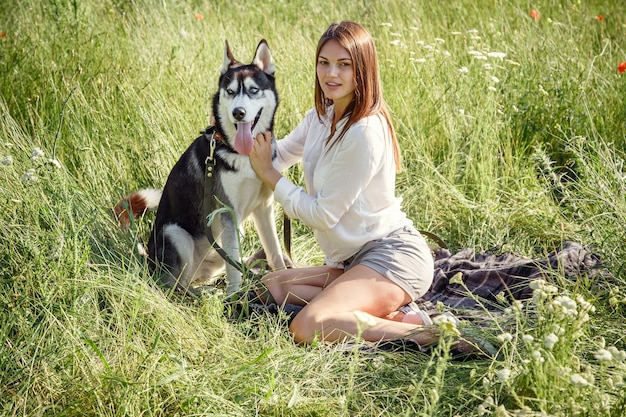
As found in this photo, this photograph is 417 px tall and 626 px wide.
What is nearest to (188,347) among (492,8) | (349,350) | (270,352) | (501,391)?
(270,352)

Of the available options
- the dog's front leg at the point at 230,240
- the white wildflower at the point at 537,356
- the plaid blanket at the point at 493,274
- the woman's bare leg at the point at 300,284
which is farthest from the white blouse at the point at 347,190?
the white wildflower at the point at 537,356

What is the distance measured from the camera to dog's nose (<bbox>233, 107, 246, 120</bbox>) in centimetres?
313

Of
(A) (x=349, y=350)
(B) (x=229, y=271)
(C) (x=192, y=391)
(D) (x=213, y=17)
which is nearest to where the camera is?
(C) (x=192, y=391)

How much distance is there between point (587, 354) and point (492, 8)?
14.4 feet

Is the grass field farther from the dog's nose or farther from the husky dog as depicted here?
the dog's nose

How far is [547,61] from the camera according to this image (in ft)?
15.2

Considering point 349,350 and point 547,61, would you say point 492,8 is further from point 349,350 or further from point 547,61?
point 349,350

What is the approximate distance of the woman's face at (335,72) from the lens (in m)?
2.80

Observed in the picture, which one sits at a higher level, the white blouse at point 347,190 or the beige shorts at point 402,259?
the white blouse at point 347,190

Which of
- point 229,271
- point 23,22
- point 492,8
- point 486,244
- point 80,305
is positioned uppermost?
point 23,22

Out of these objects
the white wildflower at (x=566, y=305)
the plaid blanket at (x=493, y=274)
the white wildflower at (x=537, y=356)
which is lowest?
the plaid blanket at (x=493, y=274)

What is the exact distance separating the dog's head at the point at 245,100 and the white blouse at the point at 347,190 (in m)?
0.30

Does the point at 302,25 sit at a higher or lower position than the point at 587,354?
higher

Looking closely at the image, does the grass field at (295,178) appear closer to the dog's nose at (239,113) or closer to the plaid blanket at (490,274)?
the plaid blanket at (490,274)
